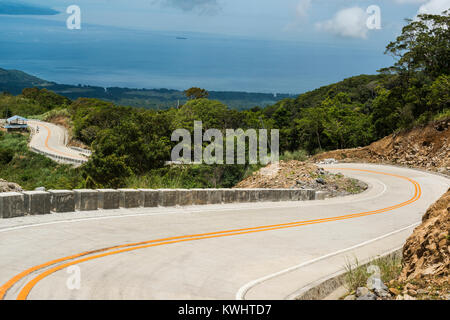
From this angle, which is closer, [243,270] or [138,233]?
[243,270]

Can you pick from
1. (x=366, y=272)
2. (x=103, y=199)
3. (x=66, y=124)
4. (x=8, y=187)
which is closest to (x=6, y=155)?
(x=66, y=124)

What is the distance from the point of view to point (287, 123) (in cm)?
10375

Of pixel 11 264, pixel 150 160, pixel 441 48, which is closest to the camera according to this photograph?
pixel 11 264

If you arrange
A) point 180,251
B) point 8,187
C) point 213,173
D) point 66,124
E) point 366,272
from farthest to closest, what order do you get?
point 66,124, point 213,173, point 8,187, point 180,251, point 366,272

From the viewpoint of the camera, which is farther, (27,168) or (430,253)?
(27,168)

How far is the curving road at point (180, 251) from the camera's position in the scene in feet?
24.5

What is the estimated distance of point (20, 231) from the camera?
1062 centimetres

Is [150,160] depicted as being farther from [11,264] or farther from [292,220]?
[11,264]

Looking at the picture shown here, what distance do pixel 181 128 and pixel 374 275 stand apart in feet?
217

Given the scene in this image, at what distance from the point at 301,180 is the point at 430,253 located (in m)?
24.9

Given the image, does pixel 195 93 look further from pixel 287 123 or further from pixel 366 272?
pixel 366 272

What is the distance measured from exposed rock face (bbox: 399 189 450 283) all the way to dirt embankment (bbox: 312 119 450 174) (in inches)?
1425

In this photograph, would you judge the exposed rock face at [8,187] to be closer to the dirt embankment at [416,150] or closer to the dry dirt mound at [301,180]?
the dry dirt mound at [301,180]

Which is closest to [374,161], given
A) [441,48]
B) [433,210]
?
[441,48]
